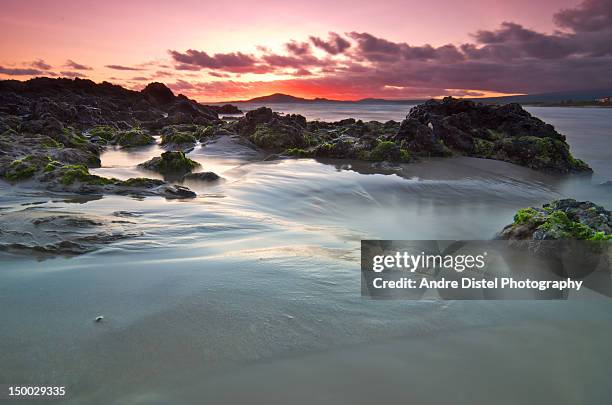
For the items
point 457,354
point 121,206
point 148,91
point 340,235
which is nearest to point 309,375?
point 457,354

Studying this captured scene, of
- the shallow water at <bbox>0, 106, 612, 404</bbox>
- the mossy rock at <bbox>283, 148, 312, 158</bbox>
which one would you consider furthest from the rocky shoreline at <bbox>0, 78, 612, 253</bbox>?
the shallow water at <bbox>0, 106, 612, 404</bbox>

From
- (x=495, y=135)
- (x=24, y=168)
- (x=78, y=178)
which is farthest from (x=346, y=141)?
(x=24, y=168)

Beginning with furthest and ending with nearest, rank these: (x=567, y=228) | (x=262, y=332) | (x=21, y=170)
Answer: (x=21, y=170)
(x=567, y=228)
(x=262, y=332)

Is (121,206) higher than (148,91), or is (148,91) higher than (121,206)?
(148,91)

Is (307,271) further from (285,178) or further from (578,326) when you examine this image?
(285,178)

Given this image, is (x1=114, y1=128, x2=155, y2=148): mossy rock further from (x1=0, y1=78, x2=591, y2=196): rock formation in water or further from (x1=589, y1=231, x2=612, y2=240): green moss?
(x1=589, y1=231, x2=612, y2=240): green moss

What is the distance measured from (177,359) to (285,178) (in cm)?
706

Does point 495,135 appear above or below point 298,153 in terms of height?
above

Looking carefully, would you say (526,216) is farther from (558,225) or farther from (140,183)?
(140,183)

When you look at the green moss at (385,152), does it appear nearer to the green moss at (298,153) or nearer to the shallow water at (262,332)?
the green moss at (298,153)

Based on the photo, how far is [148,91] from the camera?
2058 inches

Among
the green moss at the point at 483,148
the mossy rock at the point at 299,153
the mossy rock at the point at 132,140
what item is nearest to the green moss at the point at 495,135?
the green moss at the point at 483,148

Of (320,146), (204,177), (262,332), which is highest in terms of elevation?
(320,146)

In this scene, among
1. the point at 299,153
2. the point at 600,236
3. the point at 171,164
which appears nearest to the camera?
the point at 600,236
